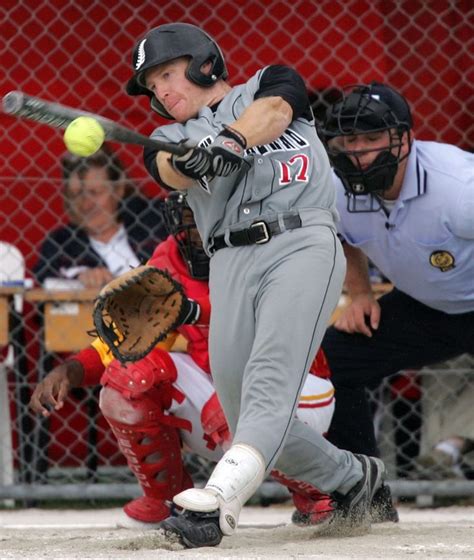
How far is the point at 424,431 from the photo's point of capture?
17.9 feet

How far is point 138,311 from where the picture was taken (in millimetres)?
3891

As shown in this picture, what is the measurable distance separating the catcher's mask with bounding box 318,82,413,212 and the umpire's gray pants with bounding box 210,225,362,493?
59 cm

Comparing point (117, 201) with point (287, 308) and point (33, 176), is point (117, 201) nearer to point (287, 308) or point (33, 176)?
point (33, 176)

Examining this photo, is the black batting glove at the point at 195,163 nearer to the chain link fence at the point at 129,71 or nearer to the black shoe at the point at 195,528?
the black shoe at the point at 195,528

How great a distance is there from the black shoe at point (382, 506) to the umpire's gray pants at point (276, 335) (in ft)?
1.40

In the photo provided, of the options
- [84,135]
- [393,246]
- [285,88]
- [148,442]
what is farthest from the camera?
[393,246]

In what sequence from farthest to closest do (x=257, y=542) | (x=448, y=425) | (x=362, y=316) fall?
(x=448, y=425), (x=362, y=316), (x=257, y=542)

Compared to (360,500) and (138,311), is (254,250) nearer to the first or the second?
(138,311)

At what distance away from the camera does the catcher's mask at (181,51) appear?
352 cm

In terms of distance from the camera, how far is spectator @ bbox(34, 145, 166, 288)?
5.59 m

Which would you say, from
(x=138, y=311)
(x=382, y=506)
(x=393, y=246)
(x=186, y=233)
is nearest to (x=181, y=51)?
(x=186, y=233)

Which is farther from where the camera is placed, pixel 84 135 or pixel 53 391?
pixel 53 391

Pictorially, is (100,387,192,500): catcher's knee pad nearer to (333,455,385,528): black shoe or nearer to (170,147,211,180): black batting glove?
(333,455,385,528): black shoe

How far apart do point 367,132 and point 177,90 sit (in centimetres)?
71
